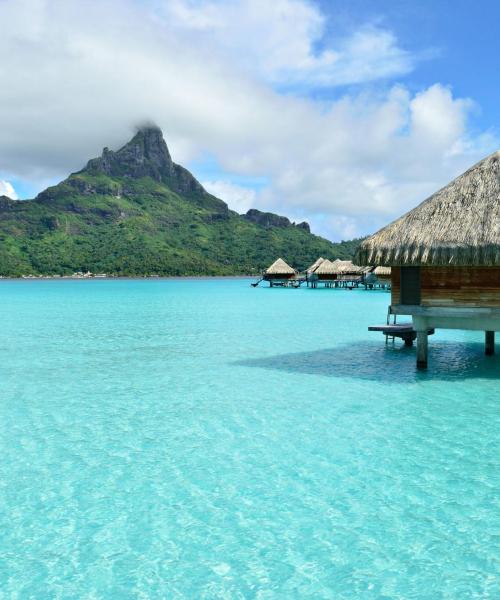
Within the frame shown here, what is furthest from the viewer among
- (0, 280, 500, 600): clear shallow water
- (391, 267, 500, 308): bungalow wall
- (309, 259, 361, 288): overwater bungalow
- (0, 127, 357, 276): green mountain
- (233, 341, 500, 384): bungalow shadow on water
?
(0, 127, 357, 276): green mountain

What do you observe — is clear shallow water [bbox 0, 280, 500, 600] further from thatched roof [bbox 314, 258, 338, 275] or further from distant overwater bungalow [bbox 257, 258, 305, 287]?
distant overwater bungalow [bbox 257, 258, 305, 287]

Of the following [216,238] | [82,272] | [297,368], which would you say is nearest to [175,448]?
[297,368]

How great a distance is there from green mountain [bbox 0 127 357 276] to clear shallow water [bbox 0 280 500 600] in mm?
130942

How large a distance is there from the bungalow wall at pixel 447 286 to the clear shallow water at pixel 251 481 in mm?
1808

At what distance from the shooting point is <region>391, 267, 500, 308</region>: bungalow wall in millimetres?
12938

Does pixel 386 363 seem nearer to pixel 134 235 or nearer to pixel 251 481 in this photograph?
pixel 251 481

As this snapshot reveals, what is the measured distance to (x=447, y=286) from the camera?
13406 millimetres

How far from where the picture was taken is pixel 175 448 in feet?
27.5

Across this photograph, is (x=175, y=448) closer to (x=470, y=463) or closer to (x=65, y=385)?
(x=470, y=463)

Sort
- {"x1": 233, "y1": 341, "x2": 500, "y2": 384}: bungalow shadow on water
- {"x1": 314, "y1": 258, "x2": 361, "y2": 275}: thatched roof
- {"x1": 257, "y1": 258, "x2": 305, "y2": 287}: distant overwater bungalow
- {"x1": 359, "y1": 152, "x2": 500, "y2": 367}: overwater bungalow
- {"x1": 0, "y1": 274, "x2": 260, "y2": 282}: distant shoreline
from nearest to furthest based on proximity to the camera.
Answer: {"x1": 359, "y1": 152, "x2": 500, "y2": 367}: overwater bungalow, {"x1": 233, "y1": 341, "x2": 500, "y2": 384}: bungalow shadow on water, {"x1": 314, "y1": 258, "x2": 361, "y2": 275}: thatched roof, {"x1": 257, "y1": 258, "x2": 305, "y2": 287}: distant overwater bungalow, {"x1": 0, "y1": 274, "x2": 260, "y2": 282}: distant shoreline

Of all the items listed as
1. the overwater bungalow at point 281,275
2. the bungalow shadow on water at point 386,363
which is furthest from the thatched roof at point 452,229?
the overwater bungalow at point 281,275

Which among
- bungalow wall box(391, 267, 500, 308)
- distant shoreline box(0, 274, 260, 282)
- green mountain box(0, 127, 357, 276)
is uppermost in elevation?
green mountain box(0, 127, 357, 276)

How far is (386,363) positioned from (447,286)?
307 cm

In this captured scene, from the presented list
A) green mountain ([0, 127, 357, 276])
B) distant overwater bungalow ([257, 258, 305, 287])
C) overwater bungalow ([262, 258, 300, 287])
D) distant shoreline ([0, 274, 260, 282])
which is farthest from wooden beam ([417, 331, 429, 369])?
green mountain ([0, 127, 357, 276])
